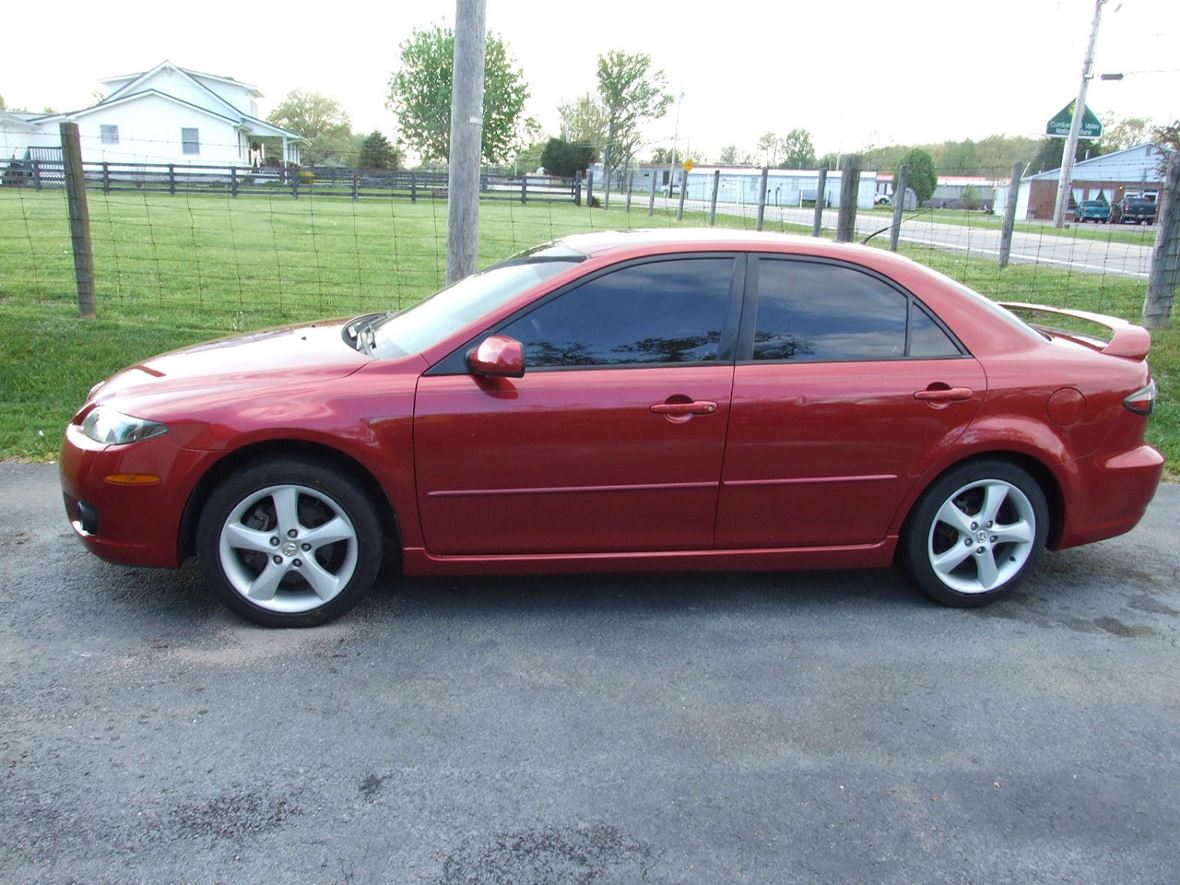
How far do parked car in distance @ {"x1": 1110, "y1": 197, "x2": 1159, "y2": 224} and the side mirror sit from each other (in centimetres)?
3274

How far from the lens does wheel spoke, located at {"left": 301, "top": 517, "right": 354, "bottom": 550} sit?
367 cm

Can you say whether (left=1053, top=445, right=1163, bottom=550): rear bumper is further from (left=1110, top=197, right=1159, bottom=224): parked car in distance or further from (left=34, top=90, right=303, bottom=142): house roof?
(left=34, top=90, right=303, bottom=142): house roof

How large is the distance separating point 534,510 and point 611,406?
1.67 feet

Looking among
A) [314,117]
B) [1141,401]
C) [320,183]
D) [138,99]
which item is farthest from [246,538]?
[314,117]

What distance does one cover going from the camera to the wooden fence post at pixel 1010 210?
1255cm

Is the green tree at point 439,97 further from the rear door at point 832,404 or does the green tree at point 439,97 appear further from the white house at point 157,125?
the rear door at point 832,404

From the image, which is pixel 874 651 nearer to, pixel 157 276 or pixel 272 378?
pixel 272 378

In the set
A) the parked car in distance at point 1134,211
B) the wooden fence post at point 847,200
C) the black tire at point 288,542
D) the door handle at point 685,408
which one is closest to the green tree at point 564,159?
the parked car in distance at point 1134,211

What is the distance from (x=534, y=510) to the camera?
3764mm

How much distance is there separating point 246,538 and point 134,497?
1.43 ft

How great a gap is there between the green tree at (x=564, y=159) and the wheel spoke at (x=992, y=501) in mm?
50553

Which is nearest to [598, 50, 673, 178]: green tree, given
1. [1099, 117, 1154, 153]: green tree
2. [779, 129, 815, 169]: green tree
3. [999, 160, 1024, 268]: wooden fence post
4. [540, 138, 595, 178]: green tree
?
[540, 138, 595, 178]: green tree

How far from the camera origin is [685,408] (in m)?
3.72

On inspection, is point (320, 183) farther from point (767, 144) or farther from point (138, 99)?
point (767, 144)
